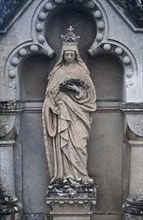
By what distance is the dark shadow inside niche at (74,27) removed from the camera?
956cm

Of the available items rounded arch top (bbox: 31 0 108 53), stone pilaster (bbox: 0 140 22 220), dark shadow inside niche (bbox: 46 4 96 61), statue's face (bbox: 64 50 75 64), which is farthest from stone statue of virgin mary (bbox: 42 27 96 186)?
stone pilaster (bbox: 0 140 22 220)

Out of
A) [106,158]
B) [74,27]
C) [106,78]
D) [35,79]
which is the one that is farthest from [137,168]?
[74,27]

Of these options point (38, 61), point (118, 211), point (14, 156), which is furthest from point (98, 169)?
point (38, 61)

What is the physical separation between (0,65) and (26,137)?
4.02ft

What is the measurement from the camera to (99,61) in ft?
31.6

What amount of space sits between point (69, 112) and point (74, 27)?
1.37 m

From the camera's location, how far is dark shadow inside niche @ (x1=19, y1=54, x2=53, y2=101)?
9.63 meters

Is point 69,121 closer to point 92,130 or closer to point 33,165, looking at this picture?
point 92,130

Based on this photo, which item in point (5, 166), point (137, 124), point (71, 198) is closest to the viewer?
point (71, 198)

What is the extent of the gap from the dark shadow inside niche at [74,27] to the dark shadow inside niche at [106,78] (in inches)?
8.4

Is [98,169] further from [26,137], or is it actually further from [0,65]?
[0,65]

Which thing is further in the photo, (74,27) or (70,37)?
(74,27)

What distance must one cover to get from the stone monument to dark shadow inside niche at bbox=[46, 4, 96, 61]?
0.45m

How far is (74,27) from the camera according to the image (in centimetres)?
961
